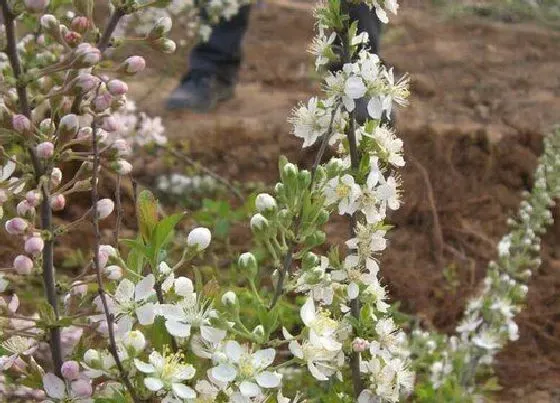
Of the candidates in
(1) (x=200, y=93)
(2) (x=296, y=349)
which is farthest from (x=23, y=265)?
(1) (x=200, y=93)

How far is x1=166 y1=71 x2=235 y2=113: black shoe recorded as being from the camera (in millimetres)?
5820

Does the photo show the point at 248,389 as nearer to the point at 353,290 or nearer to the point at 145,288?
the point at 145,288

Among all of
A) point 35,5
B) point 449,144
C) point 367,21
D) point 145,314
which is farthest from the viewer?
point 449,144

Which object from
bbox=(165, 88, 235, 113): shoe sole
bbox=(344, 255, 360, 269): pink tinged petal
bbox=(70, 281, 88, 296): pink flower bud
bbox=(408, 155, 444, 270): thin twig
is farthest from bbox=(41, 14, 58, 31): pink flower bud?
bbox=(165, 88, 235, 113): shoe sole

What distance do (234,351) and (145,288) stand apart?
0.46 ft

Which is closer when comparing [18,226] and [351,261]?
[18,226]

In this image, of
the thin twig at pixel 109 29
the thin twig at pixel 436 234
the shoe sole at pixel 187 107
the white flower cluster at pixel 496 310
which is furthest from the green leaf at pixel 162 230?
the shoe sole at pixel 187 107

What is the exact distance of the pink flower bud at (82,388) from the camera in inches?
46.3

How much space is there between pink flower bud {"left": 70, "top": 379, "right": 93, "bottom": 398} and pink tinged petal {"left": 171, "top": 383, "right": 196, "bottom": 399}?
4.3 inches

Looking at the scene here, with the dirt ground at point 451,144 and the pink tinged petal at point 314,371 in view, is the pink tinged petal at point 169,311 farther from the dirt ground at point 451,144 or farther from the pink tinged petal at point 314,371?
the dirt ground at point 451,144

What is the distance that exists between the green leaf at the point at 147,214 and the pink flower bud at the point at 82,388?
0.20 m

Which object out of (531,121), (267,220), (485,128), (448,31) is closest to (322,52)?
(267,220)

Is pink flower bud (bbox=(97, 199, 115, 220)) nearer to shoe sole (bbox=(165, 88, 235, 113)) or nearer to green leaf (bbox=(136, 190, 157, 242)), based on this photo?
green leaf (bbox=(136, 190, 157, 242))

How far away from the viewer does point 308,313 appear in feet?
4.17
